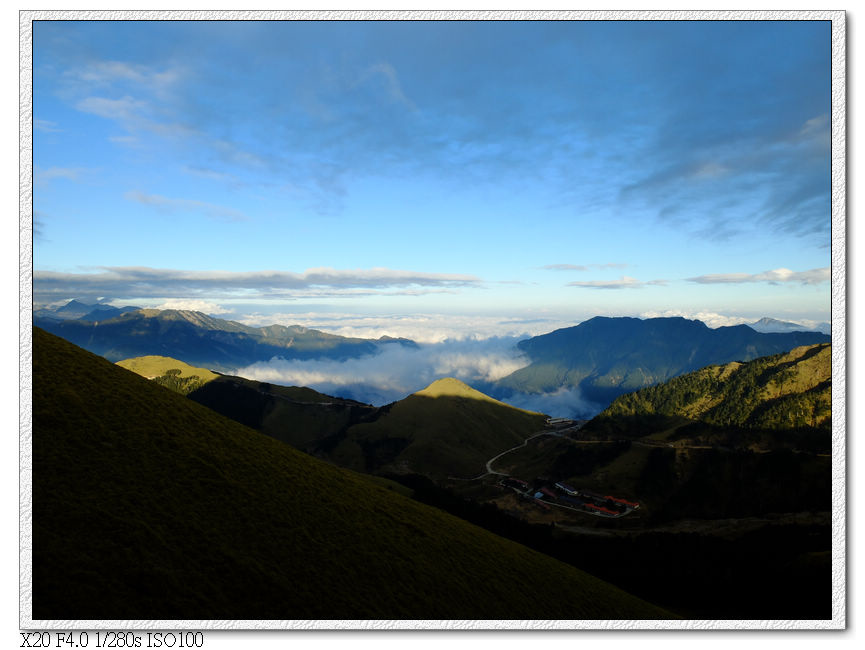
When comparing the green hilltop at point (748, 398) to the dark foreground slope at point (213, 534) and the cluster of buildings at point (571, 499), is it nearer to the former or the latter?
the cluster of buildings at point (571, 499)

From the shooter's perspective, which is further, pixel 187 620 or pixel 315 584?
pixel 315 584

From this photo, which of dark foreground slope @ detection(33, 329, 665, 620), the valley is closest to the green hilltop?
the valley

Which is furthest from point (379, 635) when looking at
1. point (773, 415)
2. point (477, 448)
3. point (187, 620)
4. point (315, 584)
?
point (477, 448)

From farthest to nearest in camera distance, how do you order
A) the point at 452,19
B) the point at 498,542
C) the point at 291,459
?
the point at 498,542
the point at 291,459
the point at 452,19

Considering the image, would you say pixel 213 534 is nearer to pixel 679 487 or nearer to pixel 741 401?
pixel 679 487

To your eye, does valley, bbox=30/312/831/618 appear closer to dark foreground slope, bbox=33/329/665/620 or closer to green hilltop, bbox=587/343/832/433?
green hilltop, bbox=587/343/832/433

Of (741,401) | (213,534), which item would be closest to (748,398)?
(741,401)

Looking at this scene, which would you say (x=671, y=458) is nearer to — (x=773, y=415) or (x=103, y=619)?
(x=773, y=415)
